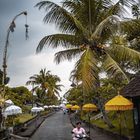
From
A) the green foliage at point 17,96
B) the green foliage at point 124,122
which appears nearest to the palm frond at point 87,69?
the green foliage at point 124,122

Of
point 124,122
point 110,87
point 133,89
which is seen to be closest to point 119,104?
point 133,89

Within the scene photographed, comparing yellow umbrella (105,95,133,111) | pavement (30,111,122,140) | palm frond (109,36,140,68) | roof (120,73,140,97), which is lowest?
pavement (30,111,122,140)

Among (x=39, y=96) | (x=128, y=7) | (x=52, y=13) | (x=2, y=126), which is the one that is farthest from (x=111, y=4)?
(x=39, y=96)

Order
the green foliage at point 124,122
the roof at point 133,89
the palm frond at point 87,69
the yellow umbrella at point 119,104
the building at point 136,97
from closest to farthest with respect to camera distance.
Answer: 1. the yellow umbrella at point 119,104
2. the roof at point 133,89
3. the building at point 136,97
4. the palm frond at point 87,69
5. the green foliage at point 124,122

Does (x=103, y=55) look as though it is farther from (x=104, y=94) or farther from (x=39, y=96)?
(x=39, y=96)

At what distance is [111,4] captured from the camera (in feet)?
84.7

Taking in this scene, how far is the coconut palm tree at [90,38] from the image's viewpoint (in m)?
21.6

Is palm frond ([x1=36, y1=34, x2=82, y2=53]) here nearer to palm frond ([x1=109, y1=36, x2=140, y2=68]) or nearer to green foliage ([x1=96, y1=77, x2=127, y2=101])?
palm frond ([x1=109, y1=36, x2=140, y2=68])

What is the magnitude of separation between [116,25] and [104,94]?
42.8 feet

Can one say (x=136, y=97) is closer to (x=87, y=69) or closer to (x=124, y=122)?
(x=87, y=69)

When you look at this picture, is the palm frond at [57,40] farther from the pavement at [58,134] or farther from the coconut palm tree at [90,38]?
the pavement at [58,134]

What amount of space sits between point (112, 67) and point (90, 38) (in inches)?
117

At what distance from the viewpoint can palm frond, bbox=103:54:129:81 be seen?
21.4 meters

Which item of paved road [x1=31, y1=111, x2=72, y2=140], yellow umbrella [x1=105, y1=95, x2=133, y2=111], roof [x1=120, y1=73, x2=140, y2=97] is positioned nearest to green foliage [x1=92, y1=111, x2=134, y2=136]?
paved road [x1=31, y1=111, x2=72, y2=140]
